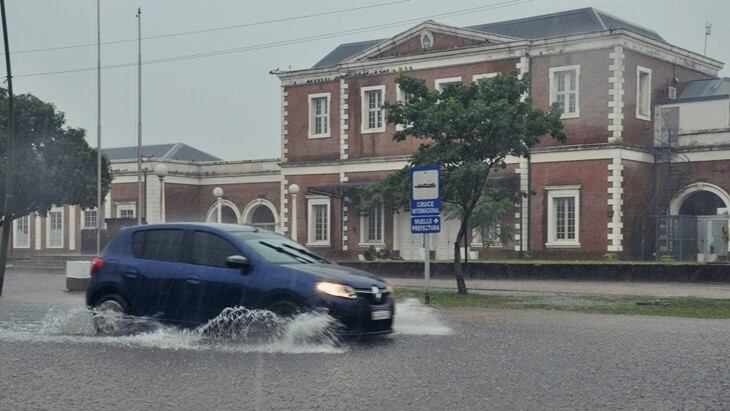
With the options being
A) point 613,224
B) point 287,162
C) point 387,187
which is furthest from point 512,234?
point 387,187

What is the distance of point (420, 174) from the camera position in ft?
69.9

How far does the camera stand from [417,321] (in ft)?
58.3

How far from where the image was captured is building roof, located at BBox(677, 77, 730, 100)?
4516 cm

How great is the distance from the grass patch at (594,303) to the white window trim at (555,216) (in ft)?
60.7

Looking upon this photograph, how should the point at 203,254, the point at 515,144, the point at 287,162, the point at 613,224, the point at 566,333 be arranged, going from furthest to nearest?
the point at 287,162, the point at 613,224, the point at 515,144, the point at 566,333, the point at 203,254

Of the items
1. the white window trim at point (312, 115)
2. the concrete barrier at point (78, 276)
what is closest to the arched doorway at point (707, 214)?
the white window trim at point (312, 115)

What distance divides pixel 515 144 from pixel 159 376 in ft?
51.1

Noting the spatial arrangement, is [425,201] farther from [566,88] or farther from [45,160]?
[45,160]

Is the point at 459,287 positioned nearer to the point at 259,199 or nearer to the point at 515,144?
the point at 515,144

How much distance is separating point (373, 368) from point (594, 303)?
41.7 ft

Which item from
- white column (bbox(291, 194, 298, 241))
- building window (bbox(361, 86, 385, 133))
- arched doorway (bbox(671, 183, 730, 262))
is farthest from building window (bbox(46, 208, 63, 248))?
arched doorway (bbox(671, 183, 730, 262))

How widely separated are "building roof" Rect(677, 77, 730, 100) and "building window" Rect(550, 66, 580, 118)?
17.6 feet

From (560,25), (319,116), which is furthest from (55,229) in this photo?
(560,25)

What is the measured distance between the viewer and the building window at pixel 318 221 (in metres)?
52.4
